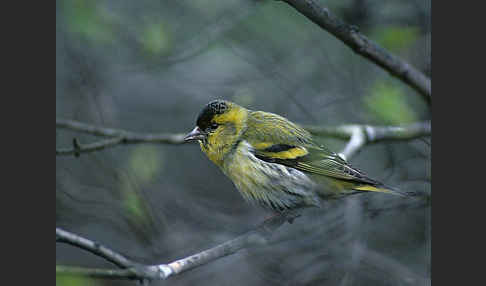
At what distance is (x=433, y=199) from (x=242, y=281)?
2.30 ft

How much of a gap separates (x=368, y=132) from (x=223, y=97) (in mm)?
759

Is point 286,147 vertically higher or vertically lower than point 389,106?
lower

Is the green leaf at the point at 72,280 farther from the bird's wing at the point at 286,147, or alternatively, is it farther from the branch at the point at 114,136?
A: the bird's wing at the point at 286,147

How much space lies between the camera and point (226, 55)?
2.31m

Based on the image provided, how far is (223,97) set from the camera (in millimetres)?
1996

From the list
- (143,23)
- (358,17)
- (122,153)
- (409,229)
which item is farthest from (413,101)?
(122,153)

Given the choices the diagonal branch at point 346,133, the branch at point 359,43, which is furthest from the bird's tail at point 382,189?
the branch at point 359,43

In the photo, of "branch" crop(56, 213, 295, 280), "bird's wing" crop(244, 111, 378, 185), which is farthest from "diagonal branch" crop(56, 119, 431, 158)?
"branch" crop(56, 213, 295, 280)

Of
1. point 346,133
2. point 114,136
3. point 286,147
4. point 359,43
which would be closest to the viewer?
point 359,43

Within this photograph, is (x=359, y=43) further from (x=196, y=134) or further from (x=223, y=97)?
(x=196, y=134)

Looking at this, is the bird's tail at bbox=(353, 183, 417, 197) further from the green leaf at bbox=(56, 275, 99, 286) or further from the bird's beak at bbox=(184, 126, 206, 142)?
the green leaf at bbox=(56, 275, 99, 286)

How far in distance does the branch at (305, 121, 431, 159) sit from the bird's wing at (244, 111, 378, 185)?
22cm

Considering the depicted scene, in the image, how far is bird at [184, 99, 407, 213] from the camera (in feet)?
6.22

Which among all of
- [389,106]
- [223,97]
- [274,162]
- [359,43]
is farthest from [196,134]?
[389,106]
